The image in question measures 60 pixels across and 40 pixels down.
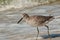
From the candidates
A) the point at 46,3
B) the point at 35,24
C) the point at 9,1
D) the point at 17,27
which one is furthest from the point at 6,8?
the point at 35,24

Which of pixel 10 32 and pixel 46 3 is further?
pixel 46 3

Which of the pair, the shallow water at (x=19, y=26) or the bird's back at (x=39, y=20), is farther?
the shallow water at (x=19, y=26)

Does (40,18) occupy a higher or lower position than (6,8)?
higher

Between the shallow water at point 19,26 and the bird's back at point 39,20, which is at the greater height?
the bird's back at point 39,20

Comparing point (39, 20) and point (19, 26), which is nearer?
point (39, 20)

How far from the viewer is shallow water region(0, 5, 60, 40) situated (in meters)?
8.48

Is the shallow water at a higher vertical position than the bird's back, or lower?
lower

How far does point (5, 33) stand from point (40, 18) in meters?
1.34

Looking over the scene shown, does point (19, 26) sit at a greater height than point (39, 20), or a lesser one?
lesser

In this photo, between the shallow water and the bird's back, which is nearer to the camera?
the bird's back

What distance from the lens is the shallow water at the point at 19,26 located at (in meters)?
8.48

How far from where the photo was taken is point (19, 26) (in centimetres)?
964

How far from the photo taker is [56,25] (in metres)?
9.62

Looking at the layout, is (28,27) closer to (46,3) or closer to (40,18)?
(40,18)
